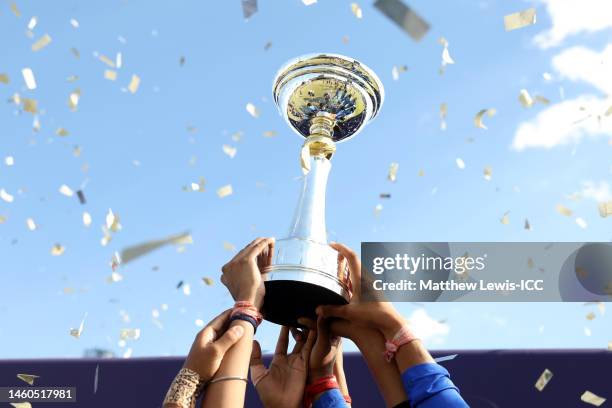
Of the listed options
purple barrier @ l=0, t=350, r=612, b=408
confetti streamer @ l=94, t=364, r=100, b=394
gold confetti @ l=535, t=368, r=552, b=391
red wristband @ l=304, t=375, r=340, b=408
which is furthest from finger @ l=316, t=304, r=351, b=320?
confetti streamer @ l=94, t=364, r=100, b=394

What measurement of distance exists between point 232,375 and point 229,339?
70 mm

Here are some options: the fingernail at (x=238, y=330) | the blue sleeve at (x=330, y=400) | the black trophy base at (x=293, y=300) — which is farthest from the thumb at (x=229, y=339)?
the blue sleeve at (x=330, y=400)

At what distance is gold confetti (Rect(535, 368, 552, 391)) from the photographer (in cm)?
231

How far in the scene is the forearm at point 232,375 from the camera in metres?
1.14

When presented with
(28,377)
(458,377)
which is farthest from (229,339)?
(28,377)

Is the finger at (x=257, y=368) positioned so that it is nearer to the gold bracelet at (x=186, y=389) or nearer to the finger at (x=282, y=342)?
the finger at (x=282, y=342)

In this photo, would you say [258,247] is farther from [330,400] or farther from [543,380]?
[543,380]

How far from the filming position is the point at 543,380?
231cm

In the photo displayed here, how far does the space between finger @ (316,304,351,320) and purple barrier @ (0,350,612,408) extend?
1.15 m

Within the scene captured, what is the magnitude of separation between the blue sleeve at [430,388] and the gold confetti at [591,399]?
1.37 metres

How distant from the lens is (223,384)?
115cm

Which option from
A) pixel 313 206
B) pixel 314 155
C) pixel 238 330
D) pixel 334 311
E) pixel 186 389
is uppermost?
pixel 314 155

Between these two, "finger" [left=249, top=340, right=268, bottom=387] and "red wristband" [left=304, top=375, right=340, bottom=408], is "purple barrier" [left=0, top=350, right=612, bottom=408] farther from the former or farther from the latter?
"red wristband" [left=304, top=375, right=340, bottom=408]

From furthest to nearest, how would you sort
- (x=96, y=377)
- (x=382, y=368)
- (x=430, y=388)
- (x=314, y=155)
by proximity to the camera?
(x=96, y=377)
(x=314, y=155)
(x=382, y=368)
(x=430, y=388)
